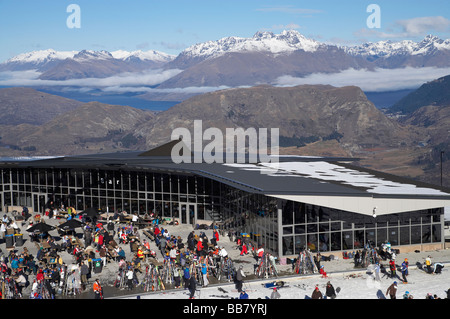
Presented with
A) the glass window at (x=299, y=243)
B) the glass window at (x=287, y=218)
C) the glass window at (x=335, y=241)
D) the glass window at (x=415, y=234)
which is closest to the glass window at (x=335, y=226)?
the glass window at (x=335, y=241)

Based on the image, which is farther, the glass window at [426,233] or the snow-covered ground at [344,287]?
the glass window at [426,233]

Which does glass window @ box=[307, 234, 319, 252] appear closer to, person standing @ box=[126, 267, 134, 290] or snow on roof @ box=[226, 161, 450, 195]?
snow on roof @ box=[226, 161, 450, 195]

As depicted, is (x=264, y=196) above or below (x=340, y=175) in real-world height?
below

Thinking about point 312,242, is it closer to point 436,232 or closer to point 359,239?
point 359,239

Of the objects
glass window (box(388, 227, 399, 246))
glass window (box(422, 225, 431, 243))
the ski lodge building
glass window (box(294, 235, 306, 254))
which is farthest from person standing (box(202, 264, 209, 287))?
glass window (box(422, 225, 431, 243))

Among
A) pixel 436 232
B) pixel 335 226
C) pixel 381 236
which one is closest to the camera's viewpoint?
pixel 335 226

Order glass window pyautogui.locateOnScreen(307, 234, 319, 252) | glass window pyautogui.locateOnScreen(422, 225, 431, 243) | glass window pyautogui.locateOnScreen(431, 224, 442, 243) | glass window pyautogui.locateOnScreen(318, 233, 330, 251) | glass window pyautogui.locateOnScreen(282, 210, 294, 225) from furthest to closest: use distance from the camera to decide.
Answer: glass window pyautogui.locateOnScreen(431, 224, 442, 243), glass window pyautogui.locateOnScreen(422, 225, 431, 243), glass window pyautogui.locateOnScreen(318, 233, 330, 251), glass window pyautogui.locateOnScreen(307, 234, 319, 252), glass window pyautogui.locateOnScreen(282, 210, 294, 225)

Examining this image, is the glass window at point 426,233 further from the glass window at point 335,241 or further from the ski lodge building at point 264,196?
the glass window at point 335,241

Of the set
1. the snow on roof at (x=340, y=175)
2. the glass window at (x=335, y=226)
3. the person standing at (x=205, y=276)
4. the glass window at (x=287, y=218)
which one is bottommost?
the person standing at (x=205, y=276)

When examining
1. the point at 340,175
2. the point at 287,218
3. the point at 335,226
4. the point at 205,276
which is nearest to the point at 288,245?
the point at 287,218
